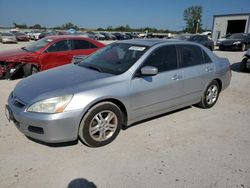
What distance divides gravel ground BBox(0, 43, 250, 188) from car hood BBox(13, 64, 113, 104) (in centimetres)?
76

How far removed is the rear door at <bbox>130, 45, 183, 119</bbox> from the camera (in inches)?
140

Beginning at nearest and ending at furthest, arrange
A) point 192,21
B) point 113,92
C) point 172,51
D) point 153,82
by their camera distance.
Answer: point 113,92 < point 153,82 < point 172,51 < point 192,21

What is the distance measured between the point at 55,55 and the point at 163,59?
179 inches

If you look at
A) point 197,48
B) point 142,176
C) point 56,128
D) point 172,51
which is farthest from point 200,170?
point 197,48

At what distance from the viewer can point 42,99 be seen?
293cm

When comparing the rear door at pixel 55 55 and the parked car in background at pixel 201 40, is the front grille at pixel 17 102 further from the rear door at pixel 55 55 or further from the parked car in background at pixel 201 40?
the parked car in background at pixel 201 40

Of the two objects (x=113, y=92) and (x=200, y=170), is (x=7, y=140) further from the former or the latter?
(x=200, y=170)

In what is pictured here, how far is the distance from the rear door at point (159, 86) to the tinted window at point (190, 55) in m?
0.22

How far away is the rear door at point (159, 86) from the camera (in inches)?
140

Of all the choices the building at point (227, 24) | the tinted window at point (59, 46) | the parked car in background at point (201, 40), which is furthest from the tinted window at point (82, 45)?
the building at point (227, 24)

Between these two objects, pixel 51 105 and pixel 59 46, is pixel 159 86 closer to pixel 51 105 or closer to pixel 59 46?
pixel 51 105

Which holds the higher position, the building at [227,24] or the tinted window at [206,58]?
the building at [227,24]

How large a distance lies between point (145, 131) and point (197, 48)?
2114 millimetres

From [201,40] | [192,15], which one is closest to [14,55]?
[201,40]
